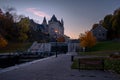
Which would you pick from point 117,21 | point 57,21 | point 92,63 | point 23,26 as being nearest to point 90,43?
point 117,21

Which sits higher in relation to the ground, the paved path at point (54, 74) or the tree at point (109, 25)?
the tree at point (109, 25)

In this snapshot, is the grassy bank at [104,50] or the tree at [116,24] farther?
the tree at [116,24]

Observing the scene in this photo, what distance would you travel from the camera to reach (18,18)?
106938 mm

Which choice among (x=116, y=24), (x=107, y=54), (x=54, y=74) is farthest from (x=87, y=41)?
(x=54, y=74)

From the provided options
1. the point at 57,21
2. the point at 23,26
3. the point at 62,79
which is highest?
the point at 57,21

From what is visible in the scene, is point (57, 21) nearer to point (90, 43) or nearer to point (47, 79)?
point (90, 43)

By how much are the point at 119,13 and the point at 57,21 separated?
75960 millimetres

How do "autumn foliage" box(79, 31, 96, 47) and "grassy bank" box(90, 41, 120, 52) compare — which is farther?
"autumn foliage" box(79, 31, 96, 47)

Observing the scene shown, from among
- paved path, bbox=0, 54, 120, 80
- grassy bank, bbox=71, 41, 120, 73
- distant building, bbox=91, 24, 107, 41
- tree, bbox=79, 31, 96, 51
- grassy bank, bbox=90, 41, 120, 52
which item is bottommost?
paved path, bbox=0, 54, 120, 80

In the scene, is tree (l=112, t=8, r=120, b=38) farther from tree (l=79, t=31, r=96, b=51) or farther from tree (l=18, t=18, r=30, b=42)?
tree (l=18, t=18, r=30, b=42)

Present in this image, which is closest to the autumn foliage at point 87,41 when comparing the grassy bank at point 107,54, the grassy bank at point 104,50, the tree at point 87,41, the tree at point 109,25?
the tree at point 87,41

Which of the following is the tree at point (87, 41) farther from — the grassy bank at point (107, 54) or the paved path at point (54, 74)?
the paved path at point (54, 74)

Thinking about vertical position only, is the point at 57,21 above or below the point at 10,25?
above

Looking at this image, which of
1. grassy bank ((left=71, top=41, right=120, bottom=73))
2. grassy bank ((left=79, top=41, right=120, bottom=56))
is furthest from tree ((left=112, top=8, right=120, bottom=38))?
grassy bank ((left=71, top=41, right=120, bottom=73))
